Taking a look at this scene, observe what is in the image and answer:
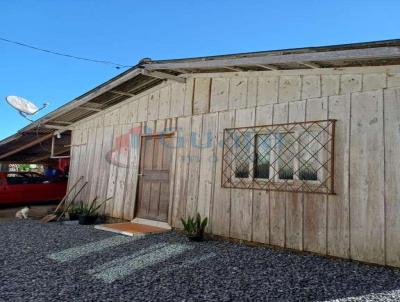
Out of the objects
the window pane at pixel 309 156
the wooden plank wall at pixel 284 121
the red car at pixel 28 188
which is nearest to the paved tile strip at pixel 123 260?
the wooden plank wall at pixel 284 121

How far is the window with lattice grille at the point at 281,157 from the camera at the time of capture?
14.4ft

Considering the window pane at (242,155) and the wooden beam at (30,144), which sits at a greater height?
the wooden beam at (30,144)

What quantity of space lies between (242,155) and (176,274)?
2321mm

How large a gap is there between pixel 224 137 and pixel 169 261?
2.27 metres

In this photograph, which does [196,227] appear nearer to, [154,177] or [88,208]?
[154,177]

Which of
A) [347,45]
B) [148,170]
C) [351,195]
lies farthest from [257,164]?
[148,170]

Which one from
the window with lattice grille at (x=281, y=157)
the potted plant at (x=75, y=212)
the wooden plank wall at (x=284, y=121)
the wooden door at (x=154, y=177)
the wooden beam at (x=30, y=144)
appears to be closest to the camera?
the wooden plank wall at (x=284, y=121)

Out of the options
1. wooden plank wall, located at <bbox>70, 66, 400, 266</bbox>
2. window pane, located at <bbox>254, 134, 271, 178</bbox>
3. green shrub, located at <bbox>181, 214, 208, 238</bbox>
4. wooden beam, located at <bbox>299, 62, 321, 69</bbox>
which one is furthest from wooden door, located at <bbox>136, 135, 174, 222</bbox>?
wooden beam, located at <bbox>299, 62, 321, 69</bbox>

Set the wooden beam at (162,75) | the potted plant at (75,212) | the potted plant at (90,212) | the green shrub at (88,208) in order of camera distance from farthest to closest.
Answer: the potted plant at (75,212) → the green shrub at (88,208) → the potted plant at (90,212) → the wooden beam at (162,75)

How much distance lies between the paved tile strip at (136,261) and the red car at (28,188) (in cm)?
706

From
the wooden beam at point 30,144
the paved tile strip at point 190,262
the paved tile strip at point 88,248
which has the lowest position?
the paved tile strip at point 88,248

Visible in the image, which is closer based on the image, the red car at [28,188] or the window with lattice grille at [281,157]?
the window with lattice grille at [281,157]

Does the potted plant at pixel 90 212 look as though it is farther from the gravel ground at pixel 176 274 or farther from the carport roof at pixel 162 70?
the carport roof at pixel 162 70

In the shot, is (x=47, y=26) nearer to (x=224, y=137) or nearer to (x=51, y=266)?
(x=224, y=137)
